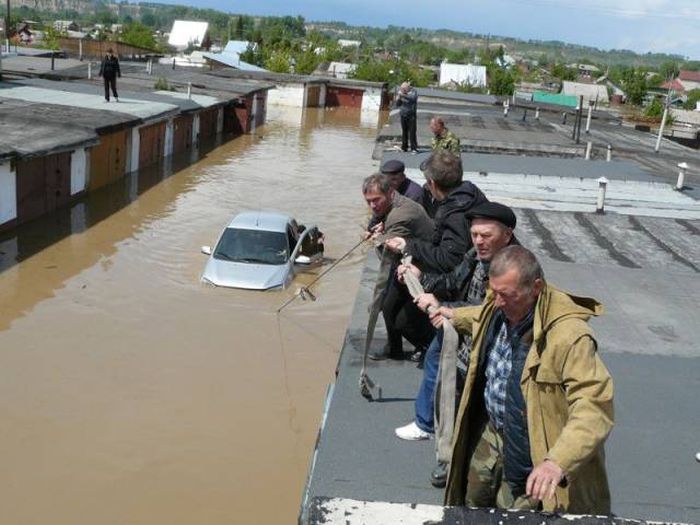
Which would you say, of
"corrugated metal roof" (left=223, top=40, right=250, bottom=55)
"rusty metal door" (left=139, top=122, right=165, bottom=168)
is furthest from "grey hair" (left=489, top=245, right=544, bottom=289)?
"corrugated metal roof" (left=223, top=40, right=250, bottom=55)

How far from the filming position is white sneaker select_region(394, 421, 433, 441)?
17.9 feet

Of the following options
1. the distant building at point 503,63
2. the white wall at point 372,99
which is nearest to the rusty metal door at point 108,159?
the white wall at point 372,99

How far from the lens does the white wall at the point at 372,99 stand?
55219 millimetres

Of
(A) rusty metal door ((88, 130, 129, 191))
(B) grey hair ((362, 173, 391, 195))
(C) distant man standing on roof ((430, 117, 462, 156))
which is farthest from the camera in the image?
(A) rusty metal door ((88, 130, 129, 191))

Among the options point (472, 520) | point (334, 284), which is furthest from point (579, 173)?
point (472, 520)

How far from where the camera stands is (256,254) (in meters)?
14.7

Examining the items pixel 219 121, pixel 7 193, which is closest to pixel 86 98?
pixel 7 193

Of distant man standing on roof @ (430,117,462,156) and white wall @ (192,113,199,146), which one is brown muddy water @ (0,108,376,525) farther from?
white wall @ (192,113,199,146)

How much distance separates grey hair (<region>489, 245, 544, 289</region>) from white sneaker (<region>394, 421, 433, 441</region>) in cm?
227

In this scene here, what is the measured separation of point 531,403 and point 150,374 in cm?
805

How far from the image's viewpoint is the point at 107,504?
773 centimetres

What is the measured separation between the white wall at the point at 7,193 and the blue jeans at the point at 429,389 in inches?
514

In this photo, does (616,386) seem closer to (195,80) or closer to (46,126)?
(46,126)

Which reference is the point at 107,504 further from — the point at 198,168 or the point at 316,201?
the point at 198,168
